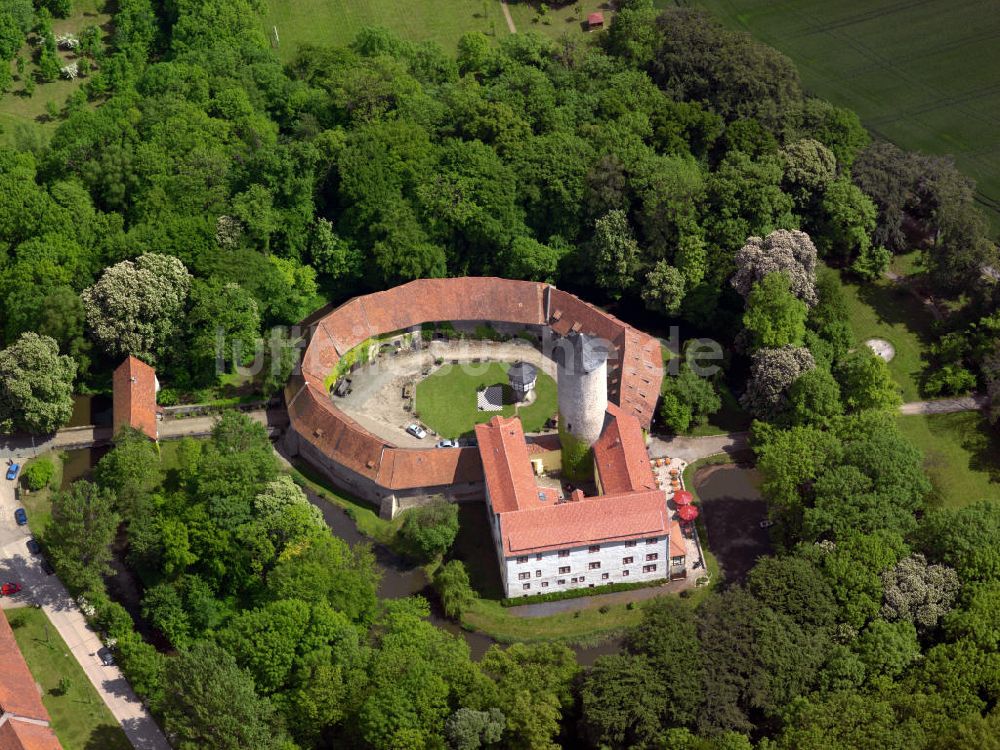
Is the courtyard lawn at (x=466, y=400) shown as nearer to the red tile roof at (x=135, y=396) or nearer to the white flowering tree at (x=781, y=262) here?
the white flowering tree at (x=781, y=262)

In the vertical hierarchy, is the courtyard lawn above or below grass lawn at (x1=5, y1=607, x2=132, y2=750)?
above

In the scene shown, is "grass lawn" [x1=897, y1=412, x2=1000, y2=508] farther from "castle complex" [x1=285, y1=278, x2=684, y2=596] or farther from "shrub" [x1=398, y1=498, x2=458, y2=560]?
"shrub" [x1=398, y1=498, x2=458, y2=560]

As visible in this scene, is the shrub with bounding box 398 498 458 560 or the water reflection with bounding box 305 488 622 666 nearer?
the water reflection with bounding box 305 488 622 666

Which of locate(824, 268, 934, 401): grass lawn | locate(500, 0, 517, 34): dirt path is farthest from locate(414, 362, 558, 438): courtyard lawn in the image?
locate(500, 0, 517, 34): dirt path

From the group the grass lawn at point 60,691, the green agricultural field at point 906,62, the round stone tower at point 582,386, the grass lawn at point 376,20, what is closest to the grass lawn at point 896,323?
the green agricultural field at point 906,62

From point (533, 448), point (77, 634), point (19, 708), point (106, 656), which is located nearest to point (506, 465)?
point (533, 448)

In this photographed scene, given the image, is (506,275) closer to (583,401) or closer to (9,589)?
(583,401)
